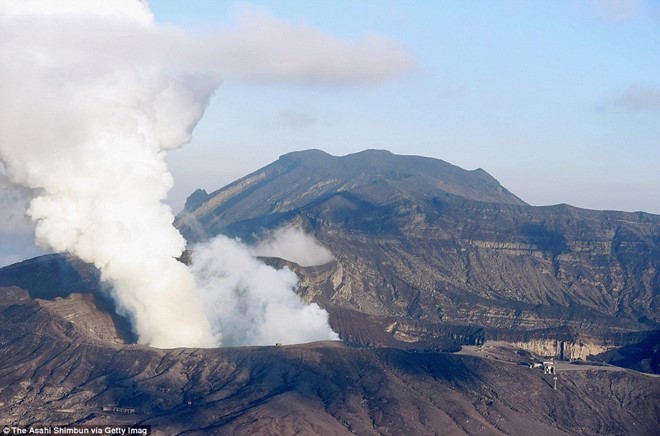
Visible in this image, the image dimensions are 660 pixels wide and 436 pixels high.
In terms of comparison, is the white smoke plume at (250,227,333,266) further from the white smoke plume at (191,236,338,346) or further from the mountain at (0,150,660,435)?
the mountain at (0,150,660,435)

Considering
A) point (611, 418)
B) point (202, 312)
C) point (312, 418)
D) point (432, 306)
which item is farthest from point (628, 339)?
point (312, 418)

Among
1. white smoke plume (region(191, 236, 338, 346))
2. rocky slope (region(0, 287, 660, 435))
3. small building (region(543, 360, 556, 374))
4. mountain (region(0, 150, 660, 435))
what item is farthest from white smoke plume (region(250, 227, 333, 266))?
rocky slope (region(0, 287, 660, 435))

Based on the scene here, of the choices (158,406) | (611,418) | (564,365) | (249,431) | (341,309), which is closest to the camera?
(249,431)

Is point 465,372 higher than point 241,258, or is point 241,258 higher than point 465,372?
point 241,258

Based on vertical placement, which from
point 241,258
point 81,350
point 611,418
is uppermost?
point 241,258

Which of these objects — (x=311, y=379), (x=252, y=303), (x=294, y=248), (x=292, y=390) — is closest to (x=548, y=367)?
(x=311, y=379)

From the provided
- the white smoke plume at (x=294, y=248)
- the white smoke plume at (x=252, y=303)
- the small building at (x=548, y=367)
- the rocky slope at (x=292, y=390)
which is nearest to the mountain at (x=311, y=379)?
the rocky slope at (x=292, y=390)

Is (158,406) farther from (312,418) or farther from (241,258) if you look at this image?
(241,258)

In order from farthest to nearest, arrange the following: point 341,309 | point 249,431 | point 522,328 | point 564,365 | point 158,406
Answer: point 522,328
point 341,309
point 564,365
point 158,406
point 249,431
